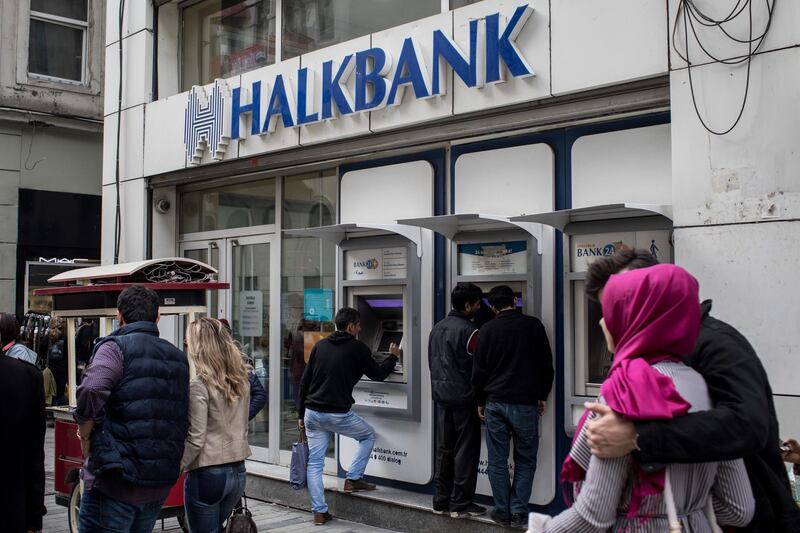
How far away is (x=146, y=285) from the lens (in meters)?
6.52

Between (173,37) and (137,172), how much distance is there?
160 centimetres

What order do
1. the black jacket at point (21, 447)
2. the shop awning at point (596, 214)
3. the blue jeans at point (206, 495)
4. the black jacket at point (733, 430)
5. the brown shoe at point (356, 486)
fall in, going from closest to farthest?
the black jacket at point (733, 430), the black jacket at point (21, 447), the blue jeans at point (206, 495), the shop awning at point (596, 214), the brown shoe at point (356, 486)

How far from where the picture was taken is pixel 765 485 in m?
2.45

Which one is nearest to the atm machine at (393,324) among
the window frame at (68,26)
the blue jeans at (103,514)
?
the blue jeans at (103,514)

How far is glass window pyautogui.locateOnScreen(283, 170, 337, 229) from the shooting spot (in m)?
8.47

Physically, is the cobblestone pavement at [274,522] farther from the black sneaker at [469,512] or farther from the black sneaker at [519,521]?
the black sneaker at [519,521]

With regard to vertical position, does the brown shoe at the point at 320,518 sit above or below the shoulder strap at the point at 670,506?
below

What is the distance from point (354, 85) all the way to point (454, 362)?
2545 mm

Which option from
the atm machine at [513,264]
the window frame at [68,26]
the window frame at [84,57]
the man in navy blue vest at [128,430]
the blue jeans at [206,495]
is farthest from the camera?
the window frame at [68,26]

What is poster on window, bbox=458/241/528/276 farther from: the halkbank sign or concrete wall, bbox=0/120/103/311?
concrete wall, bbox=0/120/103/311

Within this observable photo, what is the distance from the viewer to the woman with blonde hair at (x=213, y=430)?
4484mm

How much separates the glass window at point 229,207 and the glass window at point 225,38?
48.2 inches

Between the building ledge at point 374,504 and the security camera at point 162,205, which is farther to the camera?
the security camera at point 162,205

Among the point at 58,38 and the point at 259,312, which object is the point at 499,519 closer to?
the point at 259,312
